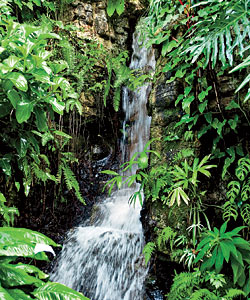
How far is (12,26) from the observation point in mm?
2033

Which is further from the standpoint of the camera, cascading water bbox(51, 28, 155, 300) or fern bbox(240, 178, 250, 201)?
cascading water bbox(51, 28, 155, 300)

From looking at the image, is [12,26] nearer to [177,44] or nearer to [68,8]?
[177,44]

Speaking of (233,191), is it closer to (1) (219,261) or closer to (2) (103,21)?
(1) (219,261)

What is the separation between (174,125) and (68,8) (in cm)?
461

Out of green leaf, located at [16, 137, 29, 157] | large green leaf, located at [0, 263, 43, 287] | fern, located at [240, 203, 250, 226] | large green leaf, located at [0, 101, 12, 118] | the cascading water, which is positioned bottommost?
the cascading water

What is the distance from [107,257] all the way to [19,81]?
8.87 feet

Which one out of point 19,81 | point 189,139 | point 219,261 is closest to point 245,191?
point 219,261

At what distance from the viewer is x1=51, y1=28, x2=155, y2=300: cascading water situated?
108 inches

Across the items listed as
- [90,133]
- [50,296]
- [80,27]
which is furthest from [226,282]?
[80,27]

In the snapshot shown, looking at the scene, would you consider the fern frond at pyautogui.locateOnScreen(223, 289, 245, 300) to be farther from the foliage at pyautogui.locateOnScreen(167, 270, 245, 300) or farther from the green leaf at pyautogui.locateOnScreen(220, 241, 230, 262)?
the green leaf at pyautogui.locateOnScreen(220, 241, 230, 262)

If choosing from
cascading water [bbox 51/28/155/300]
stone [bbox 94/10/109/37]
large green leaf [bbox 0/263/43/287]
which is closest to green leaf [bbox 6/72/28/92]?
large green leaf [bbox 0/263/43/287]

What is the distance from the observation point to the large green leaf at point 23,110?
1744 mm

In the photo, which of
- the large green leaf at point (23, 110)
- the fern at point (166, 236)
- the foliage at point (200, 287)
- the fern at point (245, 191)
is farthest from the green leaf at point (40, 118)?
the fern at point (245, 191)

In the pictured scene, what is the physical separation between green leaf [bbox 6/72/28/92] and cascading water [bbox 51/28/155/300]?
2.60 meters
